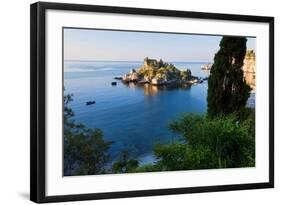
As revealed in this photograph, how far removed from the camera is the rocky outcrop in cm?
756

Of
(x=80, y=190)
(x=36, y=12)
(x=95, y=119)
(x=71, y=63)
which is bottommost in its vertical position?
(x=80, y=190)

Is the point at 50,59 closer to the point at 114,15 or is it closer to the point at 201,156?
the point at 114,15

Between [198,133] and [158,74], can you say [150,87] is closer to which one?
[158,74]

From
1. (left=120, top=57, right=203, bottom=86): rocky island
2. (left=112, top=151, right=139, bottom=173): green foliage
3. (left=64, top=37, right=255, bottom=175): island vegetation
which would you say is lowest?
(left=112, top=151, right=139, bottom=173): green foliage

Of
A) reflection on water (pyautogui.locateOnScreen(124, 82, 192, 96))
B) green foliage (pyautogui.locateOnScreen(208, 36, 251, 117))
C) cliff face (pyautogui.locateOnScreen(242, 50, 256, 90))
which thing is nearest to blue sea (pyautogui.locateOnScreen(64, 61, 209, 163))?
reflection on water (pyautogui.locateOnScreen(124, 82, 192, 96))

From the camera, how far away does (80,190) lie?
23.7ft

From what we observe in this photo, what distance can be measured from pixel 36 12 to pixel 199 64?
1850 mm

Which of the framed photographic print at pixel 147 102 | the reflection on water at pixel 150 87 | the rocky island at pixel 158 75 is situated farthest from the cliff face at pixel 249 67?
the reflection on water at pixel 150 87

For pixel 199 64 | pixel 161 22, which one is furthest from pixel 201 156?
pixel 161 22

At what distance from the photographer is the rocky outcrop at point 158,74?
24.8 ft

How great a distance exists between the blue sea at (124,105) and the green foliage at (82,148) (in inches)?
2.5

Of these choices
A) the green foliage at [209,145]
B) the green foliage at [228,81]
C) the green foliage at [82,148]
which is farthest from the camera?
the green foliage at [228,81]

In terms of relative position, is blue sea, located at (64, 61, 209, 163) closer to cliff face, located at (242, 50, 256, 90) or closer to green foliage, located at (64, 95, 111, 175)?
green foliage, located at (64, 95, 111, 175)

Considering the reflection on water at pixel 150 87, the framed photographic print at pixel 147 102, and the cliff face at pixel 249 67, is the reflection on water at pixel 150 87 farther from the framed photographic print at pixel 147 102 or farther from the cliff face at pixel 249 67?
the cliff face at pixel 249 67
